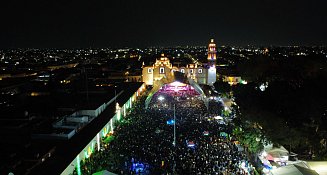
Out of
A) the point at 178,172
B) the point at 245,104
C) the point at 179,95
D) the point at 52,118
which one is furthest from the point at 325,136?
the point at 179,95

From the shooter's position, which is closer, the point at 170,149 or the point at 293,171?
the point at 293,171

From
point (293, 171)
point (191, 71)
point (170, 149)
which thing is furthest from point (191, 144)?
point (191, 71)

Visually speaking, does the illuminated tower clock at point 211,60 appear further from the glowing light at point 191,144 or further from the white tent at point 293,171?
the white tent at point 293,171

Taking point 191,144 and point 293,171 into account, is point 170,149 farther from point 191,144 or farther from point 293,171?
point 293,171

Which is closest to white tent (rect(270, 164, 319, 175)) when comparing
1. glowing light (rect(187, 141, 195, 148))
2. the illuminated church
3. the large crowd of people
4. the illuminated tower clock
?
the large crowd of people

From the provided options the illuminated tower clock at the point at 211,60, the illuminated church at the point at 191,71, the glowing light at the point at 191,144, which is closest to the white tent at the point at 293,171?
the glowing light at the point at 191,144

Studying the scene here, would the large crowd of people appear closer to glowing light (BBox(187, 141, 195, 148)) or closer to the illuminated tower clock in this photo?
glowing light (BBox(187, 141, 195, 148))

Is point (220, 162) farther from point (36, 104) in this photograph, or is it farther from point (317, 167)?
point (36, 104)
